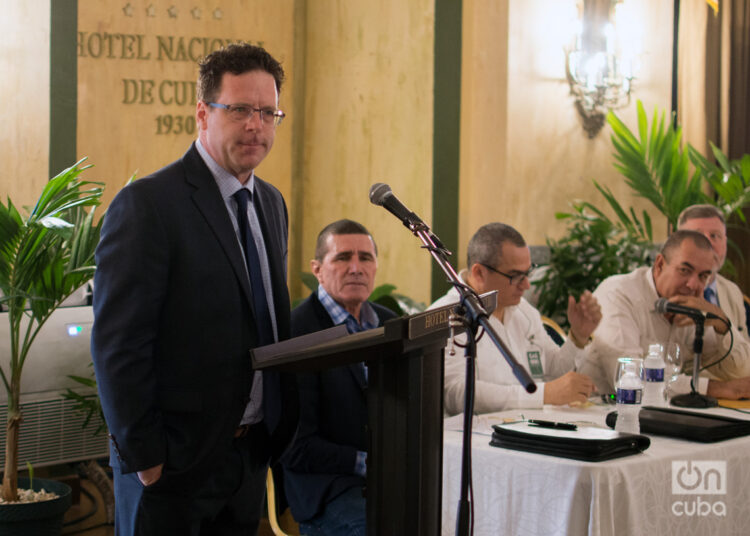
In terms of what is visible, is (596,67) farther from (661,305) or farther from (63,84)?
(63,84)

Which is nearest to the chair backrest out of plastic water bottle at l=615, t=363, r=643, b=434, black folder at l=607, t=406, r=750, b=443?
black folder at l=607, t=406, r=750, b=443

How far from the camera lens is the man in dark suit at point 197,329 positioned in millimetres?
1824

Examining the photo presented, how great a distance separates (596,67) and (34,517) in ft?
14.1

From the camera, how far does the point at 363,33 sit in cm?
566

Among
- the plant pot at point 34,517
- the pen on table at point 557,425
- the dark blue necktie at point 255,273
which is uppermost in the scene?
the dark blue necktie at point 255,273

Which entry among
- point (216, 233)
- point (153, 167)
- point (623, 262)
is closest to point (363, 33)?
point (153, 167)

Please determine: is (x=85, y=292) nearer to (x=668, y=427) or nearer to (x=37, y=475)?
(x=37, y=475)

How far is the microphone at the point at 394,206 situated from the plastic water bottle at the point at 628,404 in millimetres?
1184

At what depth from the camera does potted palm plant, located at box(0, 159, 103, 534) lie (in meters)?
3.54

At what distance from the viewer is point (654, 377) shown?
10.4ft

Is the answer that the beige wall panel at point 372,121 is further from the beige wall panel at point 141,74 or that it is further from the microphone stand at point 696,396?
the microphone stand at point 696,396

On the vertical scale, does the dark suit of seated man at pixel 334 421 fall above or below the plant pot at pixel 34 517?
above

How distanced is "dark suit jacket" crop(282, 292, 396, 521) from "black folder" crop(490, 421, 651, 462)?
0.43 metres

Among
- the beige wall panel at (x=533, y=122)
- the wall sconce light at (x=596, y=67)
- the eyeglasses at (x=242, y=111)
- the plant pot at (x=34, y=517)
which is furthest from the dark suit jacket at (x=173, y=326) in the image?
the wall sconce light at (x=596, y=67)
